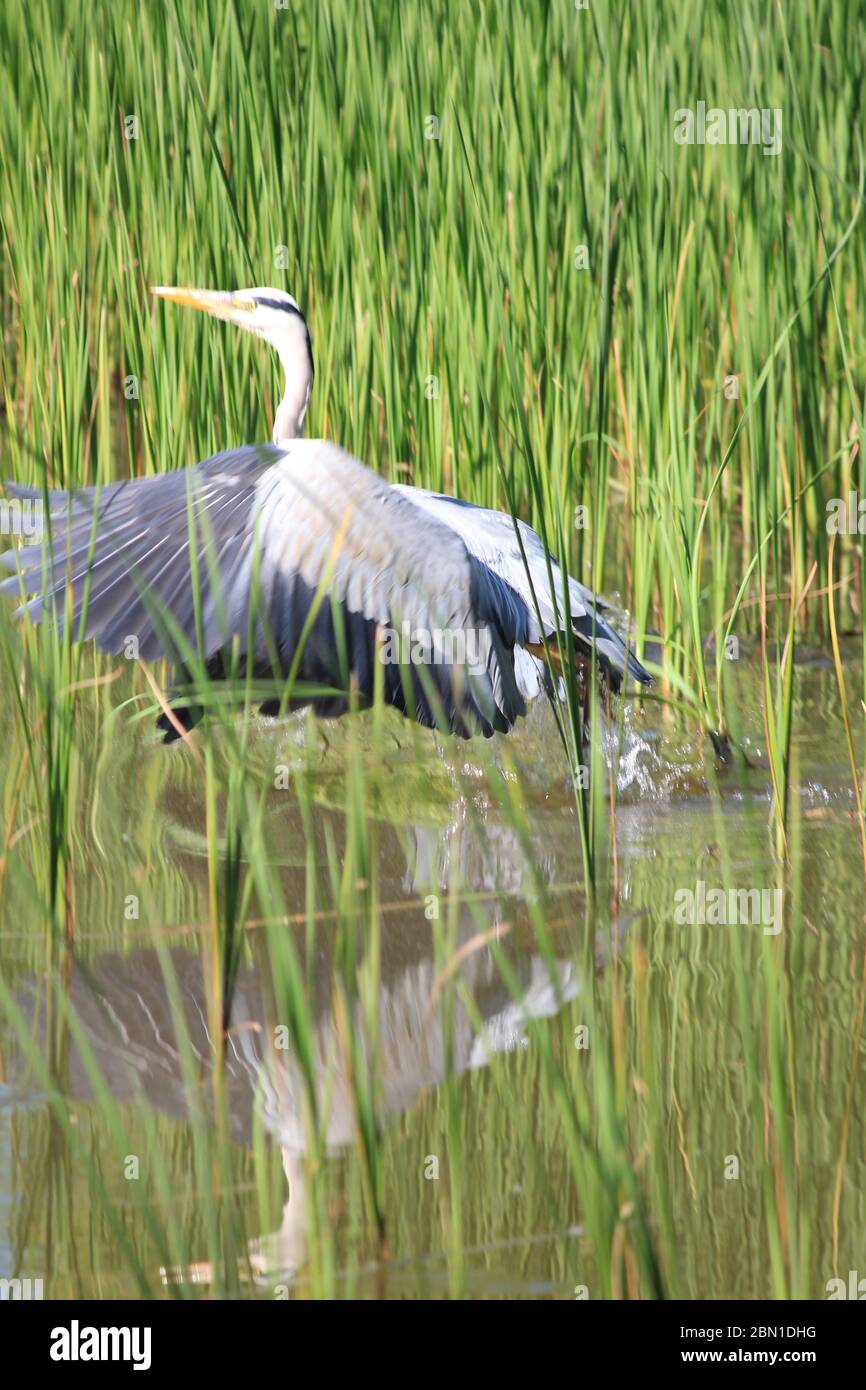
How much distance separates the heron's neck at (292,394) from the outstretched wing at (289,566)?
0.51 metres

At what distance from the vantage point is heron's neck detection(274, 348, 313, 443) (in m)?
3.83

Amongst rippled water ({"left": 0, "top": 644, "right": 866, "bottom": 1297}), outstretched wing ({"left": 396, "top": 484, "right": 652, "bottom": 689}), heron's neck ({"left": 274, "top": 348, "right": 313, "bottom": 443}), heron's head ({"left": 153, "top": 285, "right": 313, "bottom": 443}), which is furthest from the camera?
heron's neck ({"left": 274, "top": 348, "right": 313, "bottom": 443})

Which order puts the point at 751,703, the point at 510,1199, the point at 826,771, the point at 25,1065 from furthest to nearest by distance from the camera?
the point at 751,703 < the point at 826,771 < the point at 25,1065 < the point at 510,1199

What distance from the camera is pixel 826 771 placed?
3.51m

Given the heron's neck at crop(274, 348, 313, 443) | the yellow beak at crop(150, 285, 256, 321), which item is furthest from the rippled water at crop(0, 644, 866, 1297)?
the yellow beak at crop(150, 285, 256, 321)

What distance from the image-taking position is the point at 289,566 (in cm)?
324

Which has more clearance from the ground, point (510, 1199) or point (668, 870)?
point (668, 870)

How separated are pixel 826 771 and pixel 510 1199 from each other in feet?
5.70

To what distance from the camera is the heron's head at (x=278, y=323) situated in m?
3.71

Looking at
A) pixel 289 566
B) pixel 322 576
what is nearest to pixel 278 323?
pixel 289 566

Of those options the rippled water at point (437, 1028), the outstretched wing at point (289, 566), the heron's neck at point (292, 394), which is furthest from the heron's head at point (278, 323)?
the rippled water at point (437, 1028)

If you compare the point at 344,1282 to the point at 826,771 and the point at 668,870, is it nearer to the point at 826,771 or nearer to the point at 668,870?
the point at 668,870

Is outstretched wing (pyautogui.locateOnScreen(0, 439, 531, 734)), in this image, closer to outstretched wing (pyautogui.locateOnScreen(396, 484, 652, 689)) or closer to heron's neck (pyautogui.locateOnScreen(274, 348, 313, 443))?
outstretched wing (pyautogui.locateOnScreen(396, 484, 652, 689))

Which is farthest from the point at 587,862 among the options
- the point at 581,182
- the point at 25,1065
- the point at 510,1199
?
the point at 581,182
